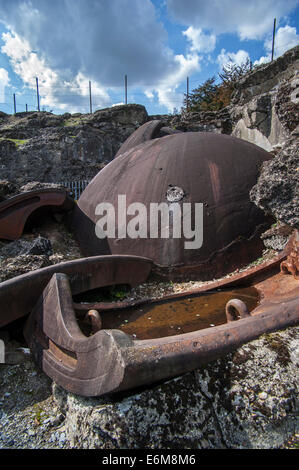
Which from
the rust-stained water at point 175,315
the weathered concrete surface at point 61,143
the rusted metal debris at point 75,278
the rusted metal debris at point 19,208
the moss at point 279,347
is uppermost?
the weathered concrete surface at point 61,143

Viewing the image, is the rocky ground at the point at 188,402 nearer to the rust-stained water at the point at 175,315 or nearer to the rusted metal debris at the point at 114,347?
the rusted metal debris at the point at 114,347

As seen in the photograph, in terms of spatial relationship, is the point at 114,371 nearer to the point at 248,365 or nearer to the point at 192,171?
the point at 248,365

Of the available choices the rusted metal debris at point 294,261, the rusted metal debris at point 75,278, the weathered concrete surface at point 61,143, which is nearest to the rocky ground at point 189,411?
the rusted metal debris at point 75,278

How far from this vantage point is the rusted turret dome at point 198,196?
3.10m

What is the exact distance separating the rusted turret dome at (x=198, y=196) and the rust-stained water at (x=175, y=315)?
0.49 metres

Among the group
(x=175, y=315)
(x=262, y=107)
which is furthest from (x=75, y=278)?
(x=262, y=107)

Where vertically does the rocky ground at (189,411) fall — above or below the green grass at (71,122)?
below

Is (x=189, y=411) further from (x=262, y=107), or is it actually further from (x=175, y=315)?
(x=262, y=107)

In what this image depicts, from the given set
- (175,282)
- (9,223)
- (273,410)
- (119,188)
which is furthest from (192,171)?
(273,410)

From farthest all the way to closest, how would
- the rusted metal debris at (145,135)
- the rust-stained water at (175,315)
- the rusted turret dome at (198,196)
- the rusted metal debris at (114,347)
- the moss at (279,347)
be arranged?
the rusted metal debris at (145,135)
the rusted turret dome at (198,196)
the rust-stained water at (175,315)
the moss at (279,347)
the rusted metal debris at (114,347)

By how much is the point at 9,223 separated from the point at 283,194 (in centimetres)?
306

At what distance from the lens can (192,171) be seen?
335 centimetres

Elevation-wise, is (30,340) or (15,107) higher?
(15,107)

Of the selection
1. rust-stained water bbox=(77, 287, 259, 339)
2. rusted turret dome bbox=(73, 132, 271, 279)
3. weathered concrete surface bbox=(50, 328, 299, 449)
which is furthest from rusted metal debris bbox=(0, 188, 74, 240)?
weathered concrete surface bbox=(50, 328, 299, 449)
